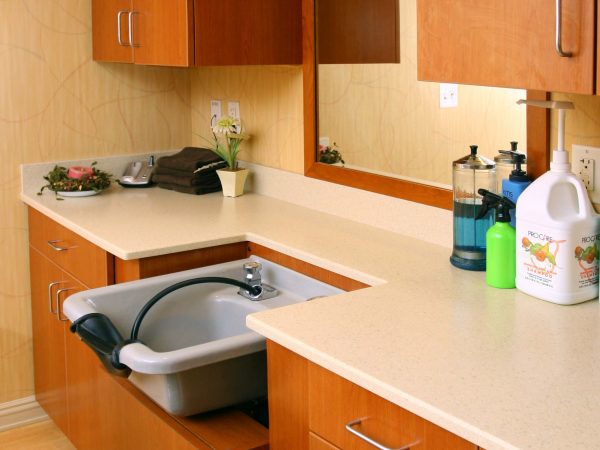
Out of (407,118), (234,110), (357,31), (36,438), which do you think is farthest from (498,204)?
(36,438)

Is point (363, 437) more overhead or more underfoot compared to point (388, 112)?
more underfoot

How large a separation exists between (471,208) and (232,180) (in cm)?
123

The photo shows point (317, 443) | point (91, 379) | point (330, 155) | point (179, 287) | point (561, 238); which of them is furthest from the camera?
point (330, 155)

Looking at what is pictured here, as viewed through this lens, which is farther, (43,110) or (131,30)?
(43,110)

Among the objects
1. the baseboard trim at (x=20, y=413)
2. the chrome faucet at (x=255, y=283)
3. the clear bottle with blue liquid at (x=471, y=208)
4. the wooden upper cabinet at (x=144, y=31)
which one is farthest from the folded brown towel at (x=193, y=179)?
the clear bottle with blue liquid at (x=471, y=208)

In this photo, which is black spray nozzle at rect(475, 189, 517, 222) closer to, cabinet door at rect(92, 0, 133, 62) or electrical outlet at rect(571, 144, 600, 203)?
electrical outlet at rect(571, 144, 600, 203)

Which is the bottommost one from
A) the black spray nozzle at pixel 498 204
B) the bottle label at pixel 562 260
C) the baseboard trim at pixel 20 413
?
the baseboard trim at pixel 20 413

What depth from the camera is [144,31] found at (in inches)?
116

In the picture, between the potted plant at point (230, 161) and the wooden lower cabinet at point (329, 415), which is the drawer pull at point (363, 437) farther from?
the potted plant at point (230, 161)

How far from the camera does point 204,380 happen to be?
194cm

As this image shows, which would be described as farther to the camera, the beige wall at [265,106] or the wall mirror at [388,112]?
the beige wall at [265,106]

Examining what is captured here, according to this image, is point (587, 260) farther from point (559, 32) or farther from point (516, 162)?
point (559, 32)

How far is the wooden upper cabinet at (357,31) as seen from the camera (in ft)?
8.08

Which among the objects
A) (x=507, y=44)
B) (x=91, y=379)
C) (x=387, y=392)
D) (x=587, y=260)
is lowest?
(x=91, y=379)
